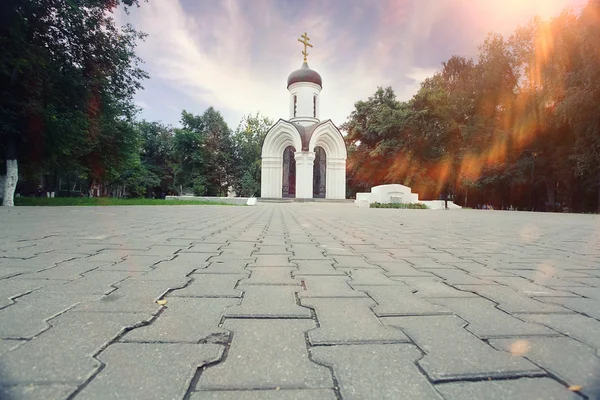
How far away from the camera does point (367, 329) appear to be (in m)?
1.60

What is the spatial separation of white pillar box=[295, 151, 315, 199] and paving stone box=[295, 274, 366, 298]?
28998 millimetres

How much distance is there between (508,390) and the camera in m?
1.14

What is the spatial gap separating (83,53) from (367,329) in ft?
61.9

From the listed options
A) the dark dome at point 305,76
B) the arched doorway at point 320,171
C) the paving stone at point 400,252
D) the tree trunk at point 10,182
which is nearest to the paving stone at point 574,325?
the paving stone at point 400,252

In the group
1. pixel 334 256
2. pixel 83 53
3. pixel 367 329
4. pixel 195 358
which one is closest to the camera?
pixel 195 358

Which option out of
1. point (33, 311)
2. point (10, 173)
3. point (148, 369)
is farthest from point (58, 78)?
point (148, 369)

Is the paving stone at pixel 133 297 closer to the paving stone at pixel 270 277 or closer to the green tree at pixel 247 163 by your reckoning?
the paving stone at pixel 270 277

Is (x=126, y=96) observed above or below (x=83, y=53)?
below

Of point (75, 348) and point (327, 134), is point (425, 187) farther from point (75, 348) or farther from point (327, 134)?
point (75, 348)

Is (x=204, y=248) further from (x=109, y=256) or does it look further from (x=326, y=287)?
(x=326, y=287)

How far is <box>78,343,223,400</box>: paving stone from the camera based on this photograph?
3.46 ft

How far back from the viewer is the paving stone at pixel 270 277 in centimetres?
243

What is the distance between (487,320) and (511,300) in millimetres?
531

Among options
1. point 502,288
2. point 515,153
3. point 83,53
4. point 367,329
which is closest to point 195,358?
Answer: point 367,329
